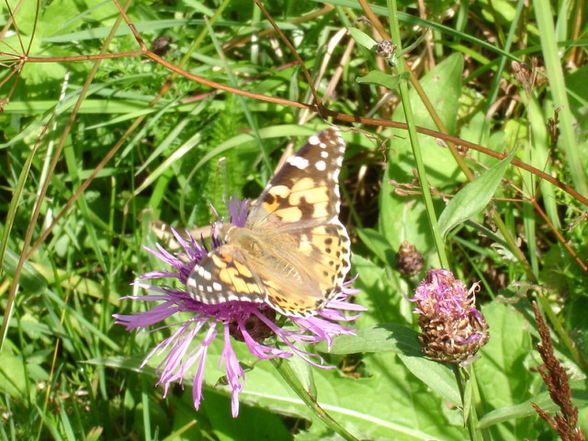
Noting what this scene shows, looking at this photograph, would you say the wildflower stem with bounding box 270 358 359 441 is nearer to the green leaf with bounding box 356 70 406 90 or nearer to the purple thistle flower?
the purple thistle flower

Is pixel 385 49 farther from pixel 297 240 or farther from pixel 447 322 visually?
pixel 447 322

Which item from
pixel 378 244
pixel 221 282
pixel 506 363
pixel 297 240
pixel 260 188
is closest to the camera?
pixel 221 282

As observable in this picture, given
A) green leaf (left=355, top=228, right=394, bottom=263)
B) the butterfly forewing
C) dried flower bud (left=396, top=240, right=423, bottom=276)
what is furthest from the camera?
green leaf (left=355, top=228, right=394, bottom=263)

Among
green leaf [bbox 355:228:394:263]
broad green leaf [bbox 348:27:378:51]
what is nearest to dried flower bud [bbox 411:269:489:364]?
broad green leaf [bbox 348:27:378:51]

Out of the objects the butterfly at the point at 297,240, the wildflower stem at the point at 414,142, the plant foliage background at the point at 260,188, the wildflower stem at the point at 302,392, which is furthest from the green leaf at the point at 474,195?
the wildflower stem at the point at 302,392

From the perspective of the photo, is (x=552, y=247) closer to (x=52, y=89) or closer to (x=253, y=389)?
(x=253, y=389)

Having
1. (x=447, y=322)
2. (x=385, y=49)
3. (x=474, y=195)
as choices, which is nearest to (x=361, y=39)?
(x=385, y=49)
